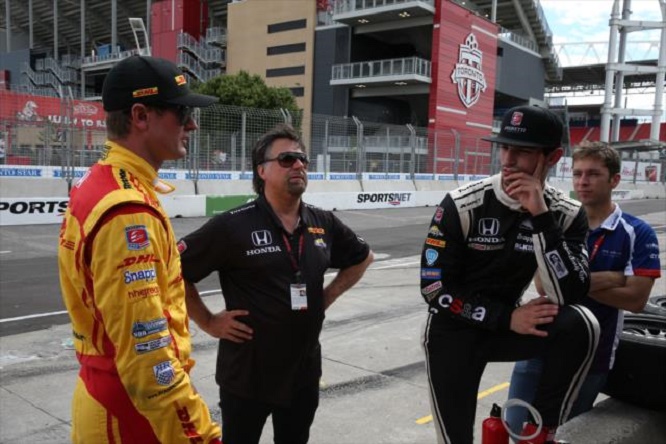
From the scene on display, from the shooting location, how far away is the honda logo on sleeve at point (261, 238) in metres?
2.54

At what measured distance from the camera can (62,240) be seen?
1.72 metres

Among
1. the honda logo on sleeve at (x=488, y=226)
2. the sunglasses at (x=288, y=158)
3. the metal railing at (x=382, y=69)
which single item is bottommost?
the honda logo on sleeve at (x=488, y=226)

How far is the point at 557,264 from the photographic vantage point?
2258mm

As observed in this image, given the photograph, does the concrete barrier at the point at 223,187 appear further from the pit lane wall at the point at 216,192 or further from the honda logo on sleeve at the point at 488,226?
the honda logo on sleeve at the point at 488,226

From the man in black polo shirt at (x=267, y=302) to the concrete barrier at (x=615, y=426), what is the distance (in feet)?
4.73

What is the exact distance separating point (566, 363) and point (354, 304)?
5279 millimetres

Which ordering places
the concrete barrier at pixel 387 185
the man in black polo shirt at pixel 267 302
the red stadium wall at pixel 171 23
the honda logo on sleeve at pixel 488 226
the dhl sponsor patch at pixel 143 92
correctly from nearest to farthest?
the dhl sponsor patch at pixel 143 92 < the honda logo on sleeve at pixel 488 226 < the man in black polo shirt at pixel 267 302 < the concrete barrier at pixel 387 185 < the red stadium wall at pixel 171 23

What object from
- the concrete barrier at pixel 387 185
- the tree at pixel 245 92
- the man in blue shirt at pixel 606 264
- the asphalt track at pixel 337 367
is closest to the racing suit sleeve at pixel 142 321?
the man in blue shirt at pixel 606 264

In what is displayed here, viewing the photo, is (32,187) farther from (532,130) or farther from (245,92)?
(245,92)

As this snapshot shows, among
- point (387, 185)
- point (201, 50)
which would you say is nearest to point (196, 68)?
point (201, 50)

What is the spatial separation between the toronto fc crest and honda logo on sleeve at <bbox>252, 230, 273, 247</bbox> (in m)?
48.5

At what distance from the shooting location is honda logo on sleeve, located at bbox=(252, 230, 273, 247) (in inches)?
100

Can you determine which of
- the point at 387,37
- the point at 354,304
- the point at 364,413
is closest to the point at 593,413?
the point at 364,413

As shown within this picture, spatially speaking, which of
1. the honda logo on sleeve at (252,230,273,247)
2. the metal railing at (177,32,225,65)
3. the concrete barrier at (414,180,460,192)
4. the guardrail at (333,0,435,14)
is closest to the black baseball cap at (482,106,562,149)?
the honda logo on sleeve at (252,230,273,247)
